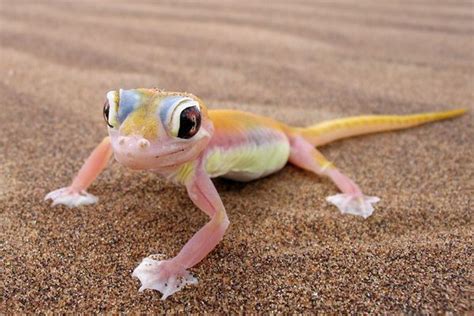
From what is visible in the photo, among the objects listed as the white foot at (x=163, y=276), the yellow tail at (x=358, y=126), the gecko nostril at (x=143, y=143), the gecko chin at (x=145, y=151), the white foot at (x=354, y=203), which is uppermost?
the gecko nostril at (x=143, y=143)

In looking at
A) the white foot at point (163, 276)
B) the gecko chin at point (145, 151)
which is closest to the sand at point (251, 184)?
the white foot at point (163, 276)

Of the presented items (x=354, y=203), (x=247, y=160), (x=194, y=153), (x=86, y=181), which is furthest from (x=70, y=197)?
(x=354, y=203)

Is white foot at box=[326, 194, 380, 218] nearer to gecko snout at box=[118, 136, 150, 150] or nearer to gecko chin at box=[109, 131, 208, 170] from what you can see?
gecko chin at box=[109, 131, 208, 170]

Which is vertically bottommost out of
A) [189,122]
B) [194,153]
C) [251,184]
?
[251,184]

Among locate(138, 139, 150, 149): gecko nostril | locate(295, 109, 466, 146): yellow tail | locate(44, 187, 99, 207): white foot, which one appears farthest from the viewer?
locate(295, 109, 466, 146): yellow tail

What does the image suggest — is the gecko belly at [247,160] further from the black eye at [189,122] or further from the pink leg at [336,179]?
the black eye at [189,122]

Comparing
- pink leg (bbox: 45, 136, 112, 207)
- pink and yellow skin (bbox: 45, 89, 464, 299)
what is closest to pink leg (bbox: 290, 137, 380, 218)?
pink and yellow skin (bbox: 45, 89, 464, 299)

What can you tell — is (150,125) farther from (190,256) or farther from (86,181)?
(86,181)
